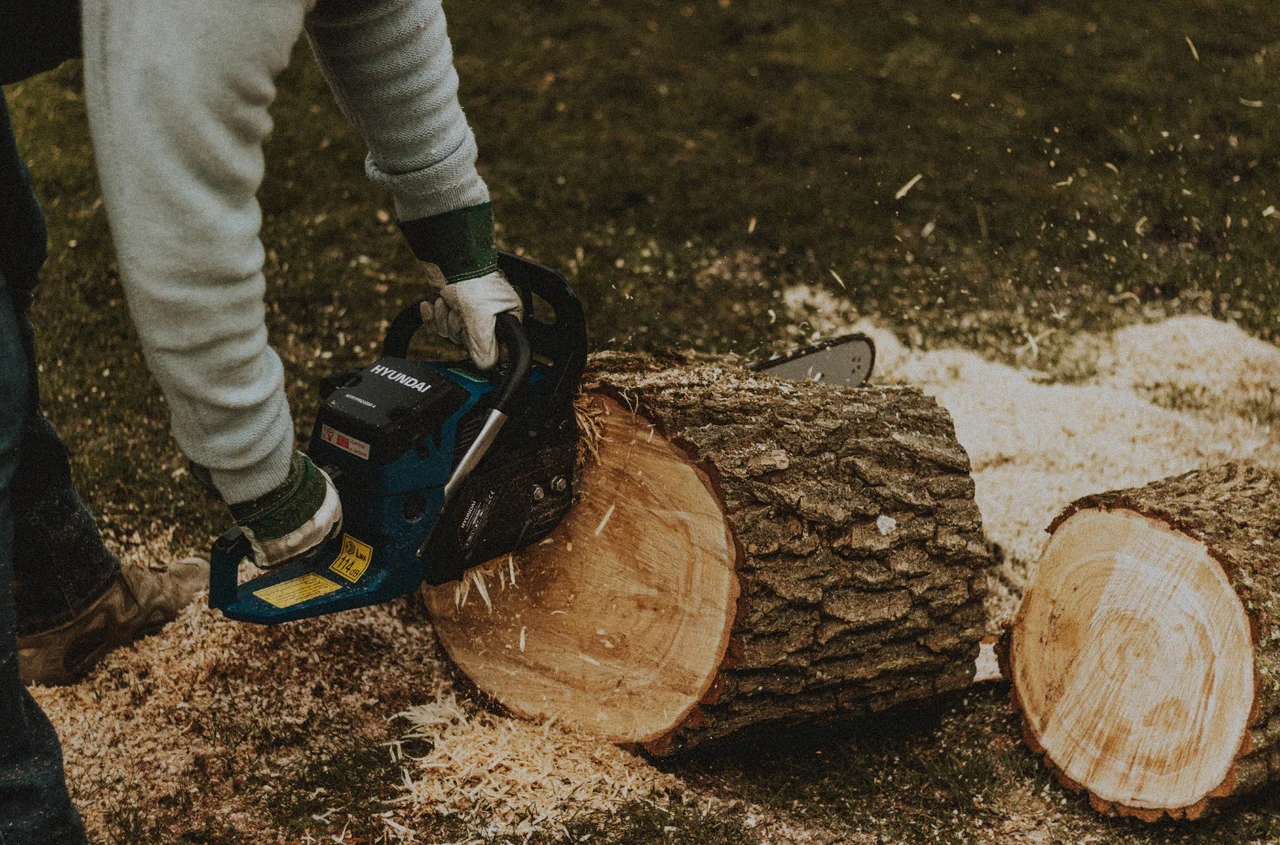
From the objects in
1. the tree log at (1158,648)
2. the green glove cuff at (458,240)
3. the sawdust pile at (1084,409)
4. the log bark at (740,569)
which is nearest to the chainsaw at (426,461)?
the green glove cuff at (458,240)

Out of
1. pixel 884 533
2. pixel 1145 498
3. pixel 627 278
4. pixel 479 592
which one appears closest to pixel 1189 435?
pixel 1145 498

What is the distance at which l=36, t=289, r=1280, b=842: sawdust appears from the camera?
223 cm

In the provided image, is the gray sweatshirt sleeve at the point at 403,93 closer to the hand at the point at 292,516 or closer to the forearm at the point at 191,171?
the forearm at the point at 191,171

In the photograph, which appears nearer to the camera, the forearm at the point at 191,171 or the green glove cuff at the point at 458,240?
the forearm at the point at 191,171

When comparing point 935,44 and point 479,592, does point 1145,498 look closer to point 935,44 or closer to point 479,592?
point 479,592

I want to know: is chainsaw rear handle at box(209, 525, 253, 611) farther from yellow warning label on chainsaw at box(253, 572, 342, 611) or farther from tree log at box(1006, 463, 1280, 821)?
tree log at box(1006, 463, 1280, 821)

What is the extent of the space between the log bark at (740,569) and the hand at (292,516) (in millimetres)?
616

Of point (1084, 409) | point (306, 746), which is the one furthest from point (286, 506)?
point (1084, 409)

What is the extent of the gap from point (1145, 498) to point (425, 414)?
1.45 metres

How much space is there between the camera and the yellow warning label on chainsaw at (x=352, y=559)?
7.00 ft

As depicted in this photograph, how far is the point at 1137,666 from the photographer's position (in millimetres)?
2301

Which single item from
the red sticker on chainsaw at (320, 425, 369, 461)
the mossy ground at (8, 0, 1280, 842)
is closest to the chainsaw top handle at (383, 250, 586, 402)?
the red sticker on chainsaw at (320, 425, 369, 461)

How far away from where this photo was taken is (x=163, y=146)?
1.40 meters

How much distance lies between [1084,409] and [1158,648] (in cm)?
144
